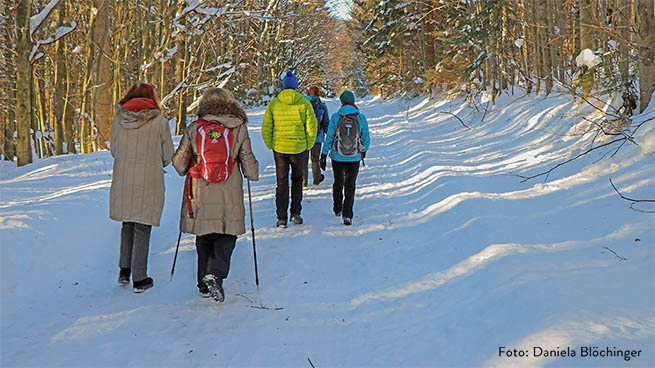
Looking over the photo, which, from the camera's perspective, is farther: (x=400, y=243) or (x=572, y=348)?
(x=400, y=243)

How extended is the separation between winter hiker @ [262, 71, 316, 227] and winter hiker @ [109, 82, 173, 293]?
2.37 meters

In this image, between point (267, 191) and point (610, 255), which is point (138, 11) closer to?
point (267, 191)

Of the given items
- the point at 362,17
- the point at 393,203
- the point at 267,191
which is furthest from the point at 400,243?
the point at 362,17

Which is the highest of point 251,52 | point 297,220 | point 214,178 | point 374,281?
point 251,52

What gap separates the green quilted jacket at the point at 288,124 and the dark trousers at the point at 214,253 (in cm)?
254

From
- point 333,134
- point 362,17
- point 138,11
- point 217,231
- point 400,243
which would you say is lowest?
point 400,243

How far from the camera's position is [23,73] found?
1028 centimetres

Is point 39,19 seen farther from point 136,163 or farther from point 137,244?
point 137,244

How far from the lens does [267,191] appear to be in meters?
9.05

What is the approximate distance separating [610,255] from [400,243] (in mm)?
2308

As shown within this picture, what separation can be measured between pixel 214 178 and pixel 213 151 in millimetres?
255

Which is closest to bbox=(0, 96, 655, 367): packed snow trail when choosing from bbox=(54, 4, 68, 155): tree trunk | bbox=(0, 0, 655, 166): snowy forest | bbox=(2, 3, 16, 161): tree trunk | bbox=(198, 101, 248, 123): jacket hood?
bbox=(198, 101, 248, 123): jacket hood

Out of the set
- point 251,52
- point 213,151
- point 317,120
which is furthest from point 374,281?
point 251,52

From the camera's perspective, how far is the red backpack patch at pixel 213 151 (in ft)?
13.7
